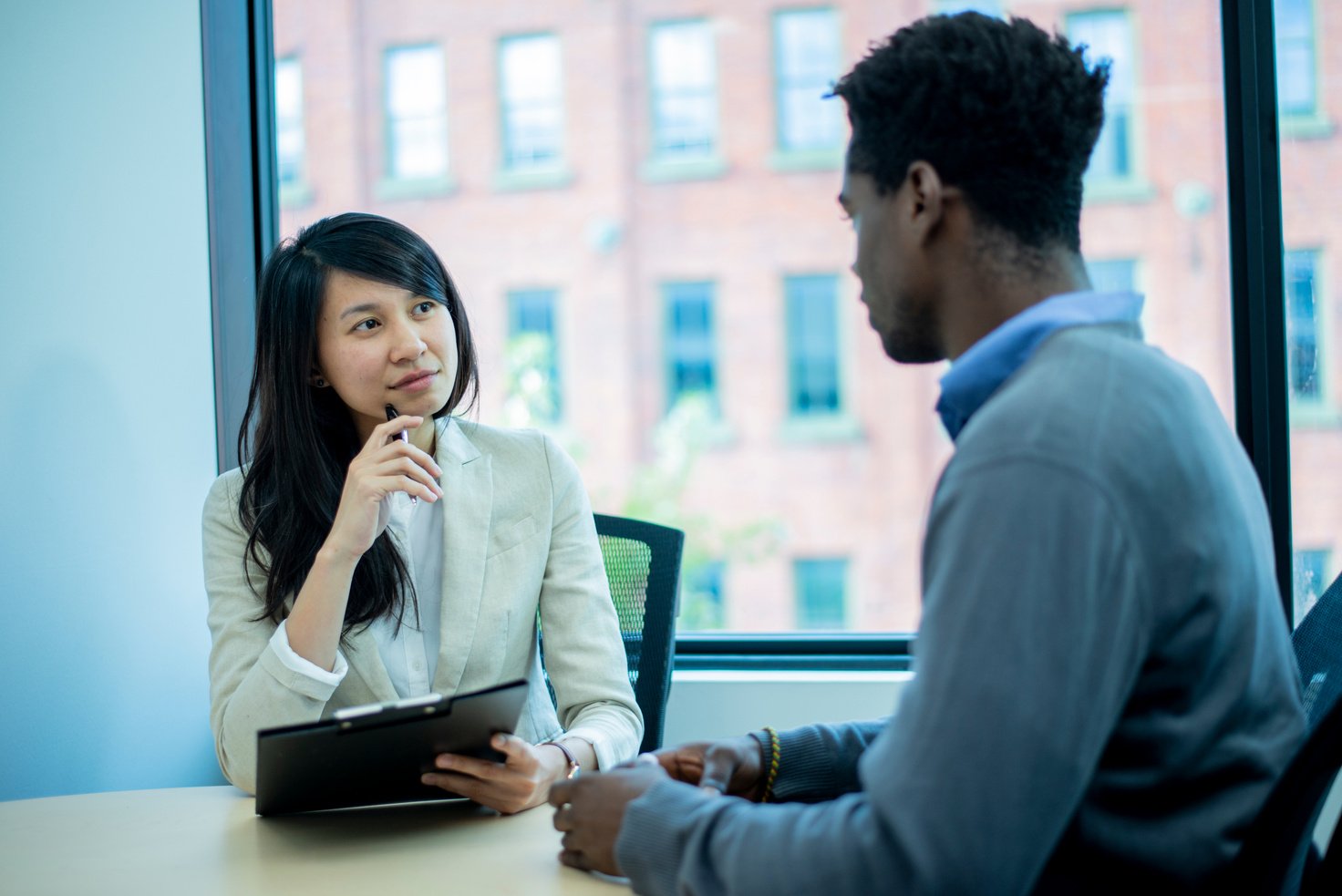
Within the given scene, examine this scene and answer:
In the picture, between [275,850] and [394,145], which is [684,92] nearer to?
[394,145]

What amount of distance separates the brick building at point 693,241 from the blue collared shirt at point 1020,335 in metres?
13.1

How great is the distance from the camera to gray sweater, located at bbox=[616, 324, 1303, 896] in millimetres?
715

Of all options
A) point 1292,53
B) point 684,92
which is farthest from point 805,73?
point 1292,53

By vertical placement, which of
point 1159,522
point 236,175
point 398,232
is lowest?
point 1159,522

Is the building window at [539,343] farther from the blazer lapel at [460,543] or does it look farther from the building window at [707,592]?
the blazer lapel at [460,543]

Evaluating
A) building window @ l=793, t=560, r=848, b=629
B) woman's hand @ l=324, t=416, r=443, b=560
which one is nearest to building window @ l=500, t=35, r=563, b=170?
building window @ l=793, t=560, r=848, b=629

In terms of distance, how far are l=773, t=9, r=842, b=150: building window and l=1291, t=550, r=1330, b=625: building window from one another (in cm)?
1276

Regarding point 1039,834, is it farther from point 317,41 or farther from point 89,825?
point 317,41

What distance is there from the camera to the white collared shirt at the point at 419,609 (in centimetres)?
162

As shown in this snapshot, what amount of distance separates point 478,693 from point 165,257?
1.49 meters

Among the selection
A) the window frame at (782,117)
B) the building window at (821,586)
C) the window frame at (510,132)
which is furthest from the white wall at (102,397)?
the building window at (821,586)

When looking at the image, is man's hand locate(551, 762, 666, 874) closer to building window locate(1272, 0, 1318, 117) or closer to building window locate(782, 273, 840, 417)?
building window locate(1272, 0, 1318, 117)

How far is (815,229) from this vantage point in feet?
50.6

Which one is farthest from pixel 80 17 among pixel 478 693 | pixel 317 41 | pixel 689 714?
pixel 317 41
